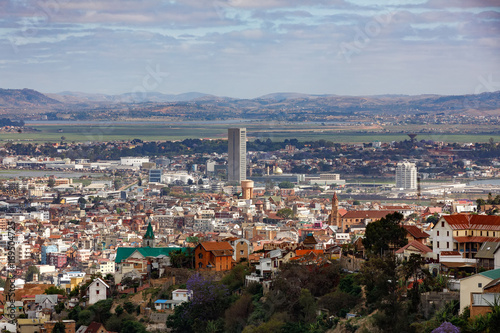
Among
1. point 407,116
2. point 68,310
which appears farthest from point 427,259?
point 407,116

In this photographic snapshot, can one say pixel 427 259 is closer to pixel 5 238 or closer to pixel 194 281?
pixel 194 281

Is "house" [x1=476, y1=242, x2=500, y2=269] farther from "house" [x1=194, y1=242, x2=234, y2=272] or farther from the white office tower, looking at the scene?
the white office tower

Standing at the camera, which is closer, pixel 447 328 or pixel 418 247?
pixel 447 328

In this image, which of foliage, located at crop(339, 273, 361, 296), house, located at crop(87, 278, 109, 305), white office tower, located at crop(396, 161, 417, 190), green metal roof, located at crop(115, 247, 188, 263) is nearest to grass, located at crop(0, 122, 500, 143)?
white office tower, located at crop(396, 161, 417, 190)

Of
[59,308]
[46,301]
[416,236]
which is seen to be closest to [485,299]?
[416,236]

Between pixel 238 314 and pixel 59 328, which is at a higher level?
pixel 238 314

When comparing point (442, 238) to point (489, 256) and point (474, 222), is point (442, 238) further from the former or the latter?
point (489, 256)
